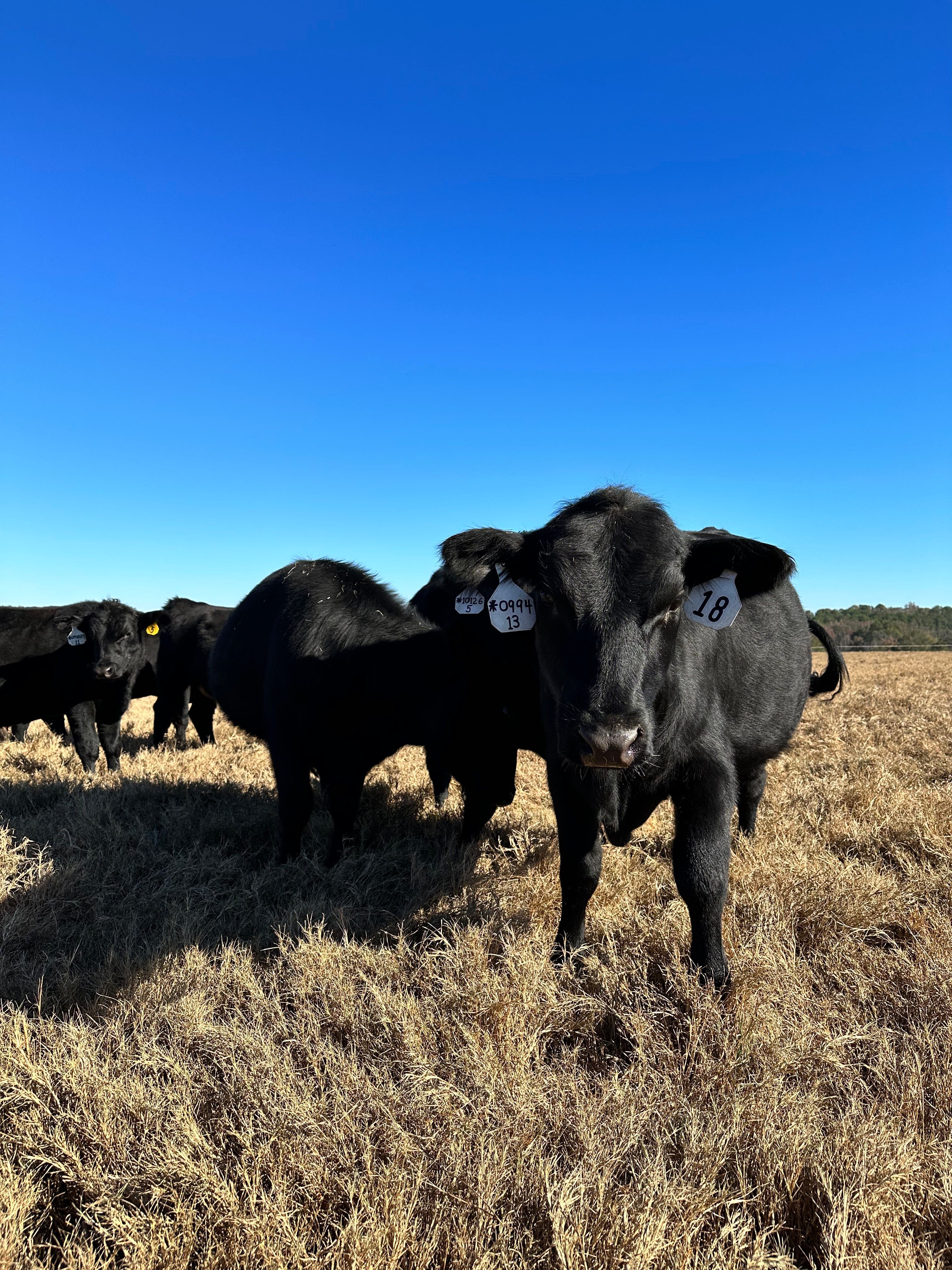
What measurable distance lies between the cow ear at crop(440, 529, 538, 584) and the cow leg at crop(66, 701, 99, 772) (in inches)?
278

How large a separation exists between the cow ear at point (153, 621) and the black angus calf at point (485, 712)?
7.42 meters

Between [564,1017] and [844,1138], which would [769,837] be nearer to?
[564,1017]

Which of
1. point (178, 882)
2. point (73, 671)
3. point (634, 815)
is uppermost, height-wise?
point (73, 671)

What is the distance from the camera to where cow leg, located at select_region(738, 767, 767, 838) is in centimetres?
509

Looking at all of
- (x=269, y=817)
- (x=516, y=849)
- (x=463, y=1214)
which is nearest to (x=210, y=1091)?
(x=463, y=1214)

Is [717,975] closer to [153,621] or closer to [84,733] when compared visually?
[84,733]

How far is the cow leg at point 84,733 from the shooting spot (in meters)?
8.86

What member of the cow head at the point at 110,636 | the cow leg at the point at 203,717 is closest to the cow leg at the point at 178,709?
the cow leg at the point at 203,717

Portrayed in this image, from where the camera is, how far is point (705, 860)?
3.08m

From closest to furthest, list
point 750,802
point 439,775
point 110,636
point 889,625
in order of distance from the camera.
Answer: point 750,802 < point 439,775 < point 110,636 < point 889,625

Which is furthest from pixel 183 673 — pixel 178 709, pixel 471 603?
pixel 471 603

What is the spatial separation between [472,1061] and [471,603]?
2.70 m

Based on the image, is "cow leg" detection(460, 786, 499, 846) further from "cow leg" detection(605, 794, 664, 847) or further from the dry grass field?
"cow leg" detection(605, 794, 664, 847)

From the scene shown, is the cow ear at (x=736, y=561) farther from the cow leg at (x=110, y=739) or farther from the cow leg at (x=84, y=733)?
the cow leg at (x=110, y=739)
